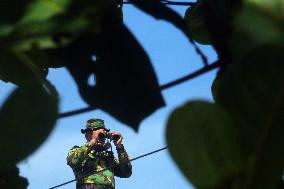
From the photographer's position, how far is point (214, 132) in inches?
12.8

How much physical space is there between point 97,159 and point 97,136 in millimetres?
199

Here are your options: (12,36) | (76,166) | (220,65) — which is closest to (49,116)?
(12,36)

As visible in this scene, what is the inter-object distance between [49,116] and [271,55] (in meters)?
0.14

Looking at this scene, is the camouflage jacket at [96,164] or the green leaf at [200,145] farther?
the camouflage jacket at [96,164]

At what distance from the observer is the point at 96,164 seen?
4.26m

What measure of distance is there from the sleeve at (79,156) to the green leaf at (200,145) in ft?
13.0

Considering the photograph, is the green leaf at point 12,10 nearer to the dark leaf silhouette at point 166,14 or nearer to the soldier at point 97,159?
the dark leaf silhouette at point 166,14

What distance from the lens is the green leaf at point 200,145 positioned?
321mm

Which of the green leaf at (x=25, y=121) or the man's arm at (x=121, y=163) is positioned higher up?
the green leaf at (x=25, y=121)

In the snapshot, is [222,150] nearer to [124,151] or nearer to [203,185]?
[203,185]

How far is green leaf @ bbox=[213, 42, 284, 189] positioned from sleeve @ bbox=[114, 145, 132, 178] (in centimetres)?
396

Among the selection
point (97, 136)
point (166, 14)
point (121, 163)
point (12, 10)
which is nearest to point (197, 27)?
point (166, 14)

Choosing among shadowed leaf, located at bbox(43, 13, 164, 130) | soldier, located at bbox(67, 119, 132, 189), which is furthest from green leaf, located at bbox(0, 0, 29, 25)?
soldier, located at bbox(67, 119, 132, 189)

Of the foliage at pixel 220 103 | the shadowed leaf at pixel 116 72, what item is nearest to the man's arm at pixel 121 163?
the shadowed leaf at pixel 116 72
